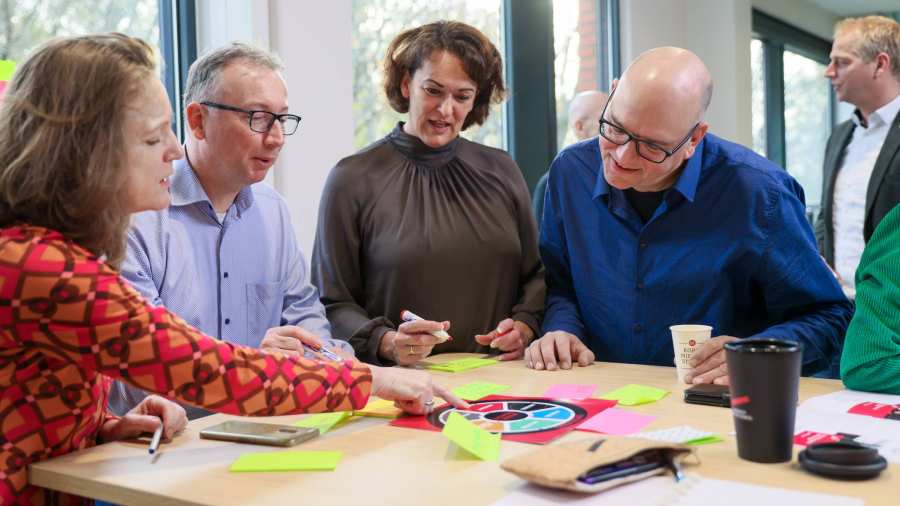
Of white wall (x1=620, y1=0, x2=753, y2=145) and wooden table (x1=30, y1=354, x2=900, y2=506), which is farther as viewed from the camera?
white wall (x1=620, y1=0, x2=753, y2=145)

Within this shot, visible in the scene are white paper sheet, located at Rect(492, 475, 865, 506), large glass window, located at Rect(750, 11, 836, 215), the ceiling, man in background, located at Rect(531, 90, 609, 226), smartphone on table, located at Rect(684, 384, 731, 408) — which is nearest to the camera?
white paper sheet, located at Rect(492, 475, 865, 506)

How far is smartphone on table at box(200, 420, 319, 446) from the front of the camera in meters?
1.50

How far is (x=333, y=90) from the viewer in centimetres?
345

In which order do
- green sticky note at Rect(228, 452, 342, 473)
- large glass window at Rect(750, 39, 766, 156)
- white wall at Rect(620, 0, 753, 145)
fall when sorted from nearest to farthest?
green sticky note at Rect(228, 452, 342, 473)
white wall at Rect(620, 0, 753, 145)
large glass window at Rect(750, 39, 766, 156)

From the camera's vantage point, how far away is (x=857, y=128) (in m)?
4.45

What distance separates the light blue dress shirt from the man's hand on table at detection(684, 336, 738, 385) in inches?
32.8

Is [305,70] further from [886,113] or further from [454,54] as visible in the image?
[886,113]

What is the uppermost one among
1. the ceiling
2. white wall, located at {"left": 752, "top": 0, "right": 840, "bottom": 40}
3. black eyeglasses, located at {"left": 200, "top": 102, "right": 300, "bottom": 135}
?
the ceiling

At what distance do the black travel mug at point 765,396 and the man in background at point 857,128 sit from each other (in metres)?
3.14

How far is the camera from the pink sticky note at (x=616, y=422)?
152cm

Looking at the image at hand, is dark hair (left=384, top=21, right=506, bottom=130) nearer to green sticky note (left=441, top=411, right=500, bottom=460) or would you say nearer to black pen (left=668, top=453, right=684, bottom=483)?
green sticky note (left=441, top=411, right=500, bottom=460)

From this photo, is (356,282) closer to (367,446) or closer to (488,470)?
(367,446)

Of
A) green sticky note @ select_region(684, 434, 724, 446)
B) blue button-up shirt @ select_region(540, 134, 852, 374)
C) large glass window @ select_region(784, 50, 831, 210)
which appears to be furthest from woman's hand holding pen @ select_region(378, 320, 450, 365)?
large glass window @ select_region(784, 50, 831, 210)

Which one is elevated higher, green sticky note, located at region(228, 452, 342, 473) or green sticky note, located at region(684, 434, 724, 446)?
green sticky note, located at region(684, 434, 724, 446)
